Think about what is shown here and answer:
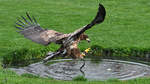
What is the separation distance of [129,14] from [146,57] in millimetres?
6309

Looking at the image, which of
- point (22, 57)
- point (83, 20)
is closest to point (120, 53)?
point (22, 57)

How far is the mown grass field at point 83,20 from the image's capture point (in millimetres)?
16172

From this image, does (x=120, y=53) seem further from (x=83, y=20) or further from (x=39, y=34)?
(x=83, y=20)

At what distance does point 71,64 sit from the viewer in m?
13.8

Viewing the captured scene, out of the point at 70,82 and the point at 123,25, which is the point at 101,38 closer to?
the point at 123,25

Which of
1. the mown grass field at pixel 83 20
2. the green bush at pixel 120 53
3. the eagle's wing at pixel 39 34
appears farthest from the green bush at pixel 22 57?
the green bush at pixel 120 53

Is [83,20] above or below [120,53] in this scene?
above

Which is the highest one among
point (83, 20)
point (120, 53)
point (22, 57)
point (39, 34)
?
point (39, 34)

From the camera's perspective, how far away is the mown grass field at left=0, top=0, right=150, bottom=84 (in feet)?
53.1

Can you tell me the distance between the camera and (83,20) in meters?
19.5

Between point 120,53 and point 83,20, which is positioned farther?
point 83,20

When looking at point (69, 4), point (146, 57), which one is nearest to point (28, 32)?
point (146, 57)

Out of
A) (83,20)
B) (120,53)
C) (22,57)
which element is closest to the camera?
(22,57)

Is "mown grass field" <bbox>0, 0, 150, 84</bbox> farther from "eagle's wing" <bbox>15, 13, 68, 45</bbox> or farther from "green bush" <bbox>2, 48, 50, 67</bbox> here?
"eagle's wing" <bbox>15, 13, 68, 45</bbox>
